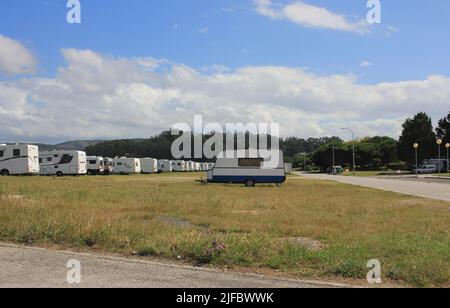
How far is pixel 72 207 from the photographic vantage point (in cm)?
Answer: 1542

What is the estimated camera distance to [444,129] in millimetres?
91000

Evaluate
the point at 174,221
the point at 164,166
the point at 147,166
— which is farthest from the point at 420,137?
the point at 174,221

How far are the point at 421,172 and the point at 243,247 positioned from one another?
7840 centimetres

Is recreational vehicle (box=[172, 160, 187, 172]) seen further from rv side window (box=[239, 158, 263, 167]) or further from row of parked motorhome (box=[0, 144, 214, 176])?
rv side window (box=[239, 158, 263, 167])

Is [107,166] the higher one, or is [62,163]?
[62,163]

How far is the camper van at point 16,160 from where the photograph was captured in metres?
50.8

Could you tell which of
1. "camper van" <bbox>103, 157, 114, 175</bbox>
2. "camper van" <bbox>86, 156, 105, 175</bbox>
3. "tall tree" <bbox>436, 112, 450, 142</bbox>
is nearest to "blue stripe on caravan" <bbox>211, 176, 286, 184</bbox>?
"camper van" <bbox>86, 156, 105, 175</bbox>

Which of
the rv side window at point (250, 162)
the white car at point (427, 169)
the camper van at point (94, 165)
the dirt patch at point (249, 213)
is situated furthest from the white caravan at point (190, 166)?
the dirt patch at point (249, 213)

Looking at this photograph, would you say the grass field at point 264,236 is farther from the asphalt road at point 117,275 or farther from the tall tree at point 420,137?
the tall tree at point 420,137

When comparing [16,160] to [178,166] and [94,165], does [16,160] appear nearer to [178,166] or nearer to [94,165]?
[94,165]

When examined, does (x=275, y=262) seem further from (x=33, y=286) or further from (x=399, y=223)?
(x=399, y=223)

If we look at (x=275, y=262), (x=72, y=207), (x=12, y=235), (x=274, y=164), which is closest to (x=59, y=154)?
(x=274, y=164)

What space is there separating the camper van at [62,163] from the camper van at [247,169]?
81.7 ft

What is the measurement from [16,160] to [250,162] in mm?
25572
